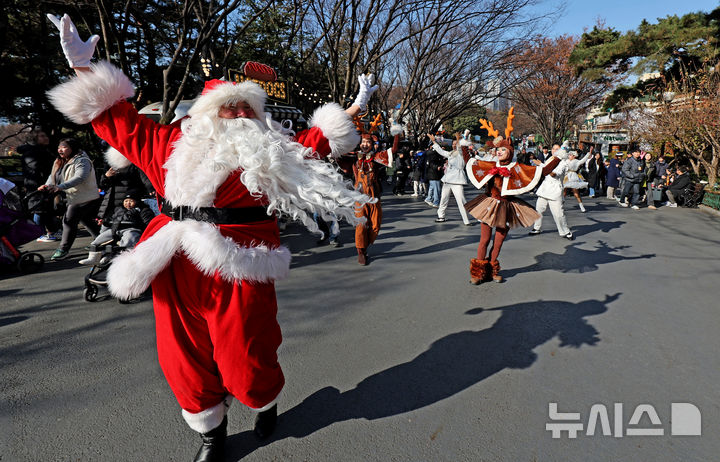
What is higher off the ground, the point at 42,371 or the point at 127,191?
the point at 127,191

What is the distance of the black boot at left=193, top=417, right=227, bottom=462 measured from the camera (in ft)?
6.93

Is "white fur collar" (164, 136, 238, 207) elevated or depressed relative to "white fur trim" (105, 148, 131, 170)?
depressed

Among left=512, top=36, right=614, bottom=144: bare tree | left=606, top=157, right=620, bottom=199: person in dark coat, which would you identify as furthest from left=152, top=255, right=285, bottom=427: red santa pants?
left=512, top=36, right=614, bottom=144: bare tree

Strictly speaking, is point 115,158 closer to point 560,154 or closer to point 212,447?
point 212,447

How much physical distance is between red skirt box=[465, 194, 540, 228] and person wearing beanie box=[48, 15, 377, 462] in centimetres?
335

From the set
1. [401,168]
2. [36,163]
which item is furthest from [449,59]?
[36,163]

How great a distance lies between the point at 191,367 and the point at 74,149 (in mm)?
5407

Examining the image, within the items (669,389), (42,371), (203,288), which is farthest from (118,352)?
(669,389)

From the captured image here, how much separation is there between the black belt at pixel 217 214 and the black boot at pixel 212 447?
1.15 m

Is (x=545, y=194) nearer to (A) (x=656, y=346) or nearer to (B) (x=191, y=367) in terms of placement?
(A) (x=656, y=346)

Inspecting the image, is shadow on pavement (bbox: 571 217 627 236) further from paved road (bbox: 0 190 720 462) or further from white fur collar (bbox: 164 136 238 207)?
white fur collar (bbox: 164 136 238 207)

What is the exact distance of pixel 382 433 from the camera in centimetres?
236

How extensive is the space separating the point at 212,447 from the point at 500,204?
13.9 ft

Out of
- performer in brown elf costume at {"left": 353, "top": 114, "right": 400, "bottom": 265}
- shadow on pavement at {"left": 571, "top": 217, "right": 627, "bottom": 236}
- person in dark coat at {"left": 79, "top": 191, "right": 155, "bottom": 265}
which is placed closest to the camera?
person in dark coat at {"left": 79, "top": 191, "right": 155, "bottom": 265}
